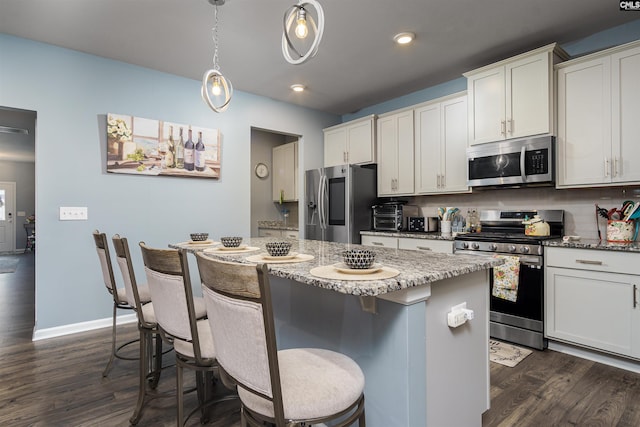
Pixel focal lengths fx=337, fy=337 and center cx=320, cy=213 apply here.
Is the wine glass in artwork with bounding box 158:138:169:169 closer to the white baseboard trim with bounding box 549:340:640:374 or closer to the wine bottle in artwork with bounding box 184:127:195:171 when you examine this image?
the wine bottle in artwork with bounding box 184:127:195:171

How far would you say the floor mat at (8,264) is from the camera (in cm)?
635

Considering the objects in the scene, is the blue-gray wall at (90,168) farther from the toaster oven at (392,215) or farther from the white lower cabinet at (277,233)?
the toaster oven at (392,215)

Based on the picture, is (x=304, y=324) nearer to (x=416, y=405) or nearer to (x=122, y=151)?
(x=416, y=405)

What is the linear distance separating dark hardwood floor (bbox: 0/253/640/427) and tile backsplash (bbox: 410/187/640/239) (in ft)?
3.75

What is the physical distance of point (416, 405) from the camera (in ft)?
4.01

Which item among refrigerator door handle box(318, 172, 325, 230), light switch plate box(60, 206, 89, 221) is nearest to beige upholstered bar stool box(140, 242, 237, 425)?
light switch plate box(60, 206, 89, 221)

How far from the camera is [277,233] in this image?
5.41 meters

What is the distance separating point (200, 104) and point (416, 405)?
148 inches

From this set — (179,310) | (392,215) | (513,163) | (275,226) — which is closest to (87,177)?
(179,310)

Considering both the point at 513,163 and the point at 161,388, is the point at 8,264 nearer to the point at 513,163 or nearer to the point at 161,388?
the point at 161,388

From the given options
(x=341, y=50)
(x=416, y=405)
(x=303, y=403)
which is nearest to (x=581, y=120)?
(x=341, y=50)

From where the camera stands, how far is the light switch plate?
3.10 meters

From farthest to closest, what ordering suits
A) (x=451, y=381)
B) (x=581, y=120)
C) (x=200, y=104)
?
1. (x=200, y=104)
2. (x=581, y=120)
3. (x=451, y=381)

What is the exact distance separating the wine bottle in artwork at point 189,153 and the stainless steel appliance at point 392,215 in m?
2.30
